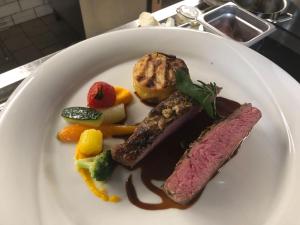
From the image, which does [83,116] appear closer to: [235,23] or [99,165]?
[99,165]

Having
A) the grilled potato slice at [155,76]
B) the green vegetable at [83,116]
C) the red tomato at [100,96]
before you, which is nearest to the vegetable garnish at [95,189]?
the green vegetable at [83,116]

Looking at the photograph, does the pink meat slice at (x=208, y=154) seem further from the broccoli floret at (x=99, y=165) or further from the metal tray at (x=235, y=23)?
the metal tray at (x=235, y=23)

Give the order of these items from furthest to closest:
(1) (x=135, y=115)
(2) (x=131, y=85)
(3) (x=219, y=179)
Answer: (2) (x=131, y=85)
(1) (x=135, y=115)
(3) (x=219, y=179)

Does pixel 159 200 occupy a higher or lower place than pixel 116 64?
lower

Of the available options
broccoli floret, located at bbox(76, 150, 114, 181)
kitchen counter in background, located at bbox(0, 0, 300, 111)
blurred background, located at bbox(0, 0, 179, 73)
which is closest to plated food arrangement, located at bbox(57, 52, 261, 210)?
broccoli floret, located at bbox(76, 150, 114, 181)

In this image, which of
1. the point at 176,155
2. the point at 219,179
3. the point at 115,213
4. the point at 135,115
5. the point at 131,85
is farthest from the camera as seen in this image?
the point at 131,85

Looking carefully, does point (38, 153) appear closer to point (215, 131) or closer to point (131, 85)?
point (131, 85)

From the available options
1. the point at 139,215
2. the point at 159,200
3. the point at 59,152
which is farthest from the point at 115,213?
the point at 59,152
